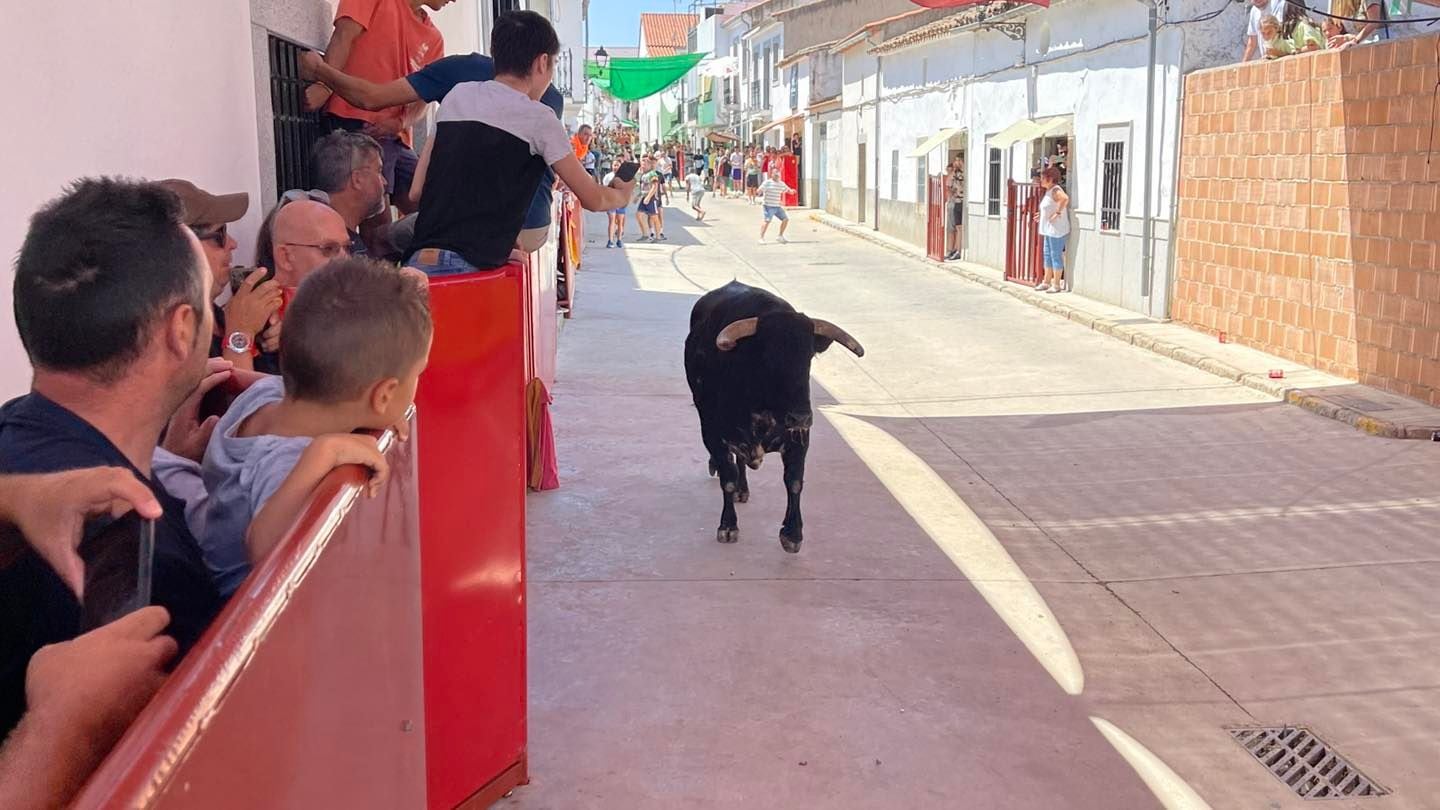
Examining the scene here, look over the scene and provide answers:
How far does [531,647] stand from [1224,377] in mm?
8063

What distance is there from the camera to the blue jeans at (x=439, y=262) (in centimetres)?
407

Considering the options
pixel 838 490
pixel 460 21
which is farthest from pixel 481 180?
pixel 460 21

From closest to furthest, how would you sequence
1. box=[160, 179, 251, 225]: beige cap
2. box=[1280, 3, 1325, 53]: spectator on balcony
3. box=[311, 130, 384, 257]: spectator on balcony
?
box=[160, 179, 251, 225]: beige cap → box=[311, 130, 384, 257]: spectator on balcony → box=[1280, 3, 1325, 53]: spectator on balcony

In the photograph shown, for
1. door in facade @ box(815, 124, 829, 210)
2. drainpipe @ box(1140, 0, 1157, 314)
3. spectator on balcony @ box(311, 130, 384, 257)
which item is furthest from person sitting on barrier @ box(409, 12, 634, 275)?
door in facade @ box(815, 124, 829, 210)

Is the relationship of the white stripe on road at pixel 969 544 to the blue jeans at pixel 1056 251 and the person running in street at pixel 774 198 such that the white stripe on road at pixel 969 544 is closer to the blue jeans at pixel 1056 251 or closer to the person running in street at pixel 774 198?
the blue jeans at pixel 1056 251

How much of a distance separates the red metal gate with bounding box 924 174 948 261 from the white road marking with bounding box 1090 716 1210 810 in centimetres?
1862

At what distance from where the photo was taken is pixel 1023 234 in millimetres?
18172

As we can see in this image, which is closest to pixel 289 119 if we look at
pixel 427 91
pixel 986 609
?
pixel 427 91

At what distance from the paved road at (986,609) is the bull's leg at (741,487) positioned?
10cm

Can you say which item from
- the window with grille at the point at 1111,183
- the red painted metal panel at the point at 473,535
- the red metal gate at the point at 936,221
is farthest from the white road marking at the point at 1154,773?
the red metal gate at the point at 936,221

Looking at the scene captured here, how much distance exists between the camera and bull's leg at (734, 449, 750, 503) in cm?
636

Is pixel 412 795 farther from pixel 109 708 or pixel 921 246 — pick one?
pixel 921 246

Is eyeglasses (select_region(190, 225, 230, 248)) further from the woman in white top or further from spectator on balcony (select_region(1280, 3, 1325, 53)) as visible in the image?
the woman in white top

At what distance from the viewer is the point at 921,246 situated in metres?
25.0
